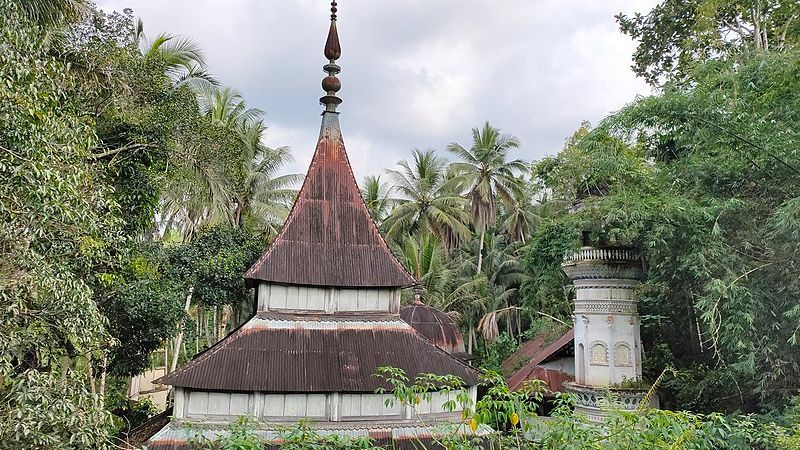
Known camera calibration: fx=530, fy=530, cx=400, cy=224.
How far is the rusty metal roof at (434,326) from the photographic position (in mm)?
17812

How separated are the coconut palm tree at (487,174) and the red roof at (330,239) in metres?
18.0

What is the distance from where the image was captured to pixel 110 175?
1012cm

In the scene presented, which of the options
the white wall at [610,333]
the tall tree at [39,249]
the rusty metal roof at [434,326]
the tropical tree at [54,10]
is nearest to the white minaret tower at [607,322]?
the white wall at [610,333]

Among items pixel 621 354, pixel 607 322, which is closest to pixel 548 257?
pixel 607 322

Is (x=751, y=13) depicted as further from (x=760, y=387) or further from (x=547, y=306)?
(x=547, y=306)

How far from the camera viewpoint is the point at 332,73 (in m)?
11.2

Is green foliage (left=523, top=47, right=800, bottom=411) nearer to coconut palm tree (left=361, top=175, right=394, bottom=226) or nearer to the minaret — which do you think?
the minaret

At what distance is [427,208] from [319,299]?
755 inches

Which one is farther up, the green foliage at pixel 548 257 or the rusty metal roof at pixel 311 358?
the green foliage at pixel 548 257

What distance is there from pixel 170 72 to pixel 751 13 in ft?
44.5

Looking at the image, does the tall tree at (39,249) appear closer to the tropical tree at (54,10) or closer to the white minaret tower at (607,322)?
the tropical tree at (54,10)

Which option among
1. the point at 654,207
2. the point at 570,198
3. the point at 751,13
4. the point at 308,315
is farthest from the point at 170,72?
the point at 751,13

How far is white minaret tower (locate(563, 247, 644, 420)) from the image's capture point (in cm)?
1090

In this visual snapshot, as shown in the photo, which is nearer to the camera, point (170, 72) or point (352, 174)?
point (352, 174)
